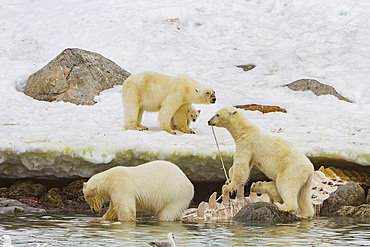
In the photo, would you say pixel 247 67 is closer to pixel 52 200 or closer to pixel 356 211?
pixel 52 200

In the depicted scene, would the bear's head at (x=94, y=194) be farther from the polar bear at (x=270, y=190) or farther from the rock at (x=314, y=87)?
the rock at (x=314, y=87)

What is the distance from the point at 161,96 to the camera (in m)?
13.0

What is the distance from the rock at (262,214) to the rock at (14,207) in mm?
3409

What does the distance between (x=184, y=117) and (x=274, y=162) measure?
4343mm

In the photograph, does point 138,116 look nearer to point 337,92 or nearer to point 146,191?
point 146,191

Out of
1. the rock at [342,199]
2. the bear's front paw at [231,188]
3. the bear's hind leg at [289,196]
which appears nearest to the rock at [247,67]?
the rock at [342,199]

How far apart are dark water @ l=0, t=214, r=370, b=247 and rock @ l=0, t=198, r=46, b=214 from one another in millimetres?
884

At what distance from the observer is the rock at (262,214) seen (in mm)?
8641

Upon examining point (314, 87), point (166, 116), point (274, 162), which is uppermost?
point (314, 87)

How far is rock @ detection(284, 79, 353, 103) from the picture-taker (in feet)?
57.8

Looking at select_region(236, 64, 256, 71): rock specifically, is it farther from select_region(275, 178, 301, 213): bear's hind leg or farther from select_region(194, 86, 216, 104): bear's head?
select_region(275, 178, 301, 213): bear's hind leg

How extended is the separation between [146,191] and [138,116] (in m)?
5.17

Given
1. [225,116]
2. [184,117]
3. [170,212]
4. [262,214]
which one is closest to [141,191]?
[170,212]

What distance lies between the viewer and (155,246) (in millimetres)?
5871
